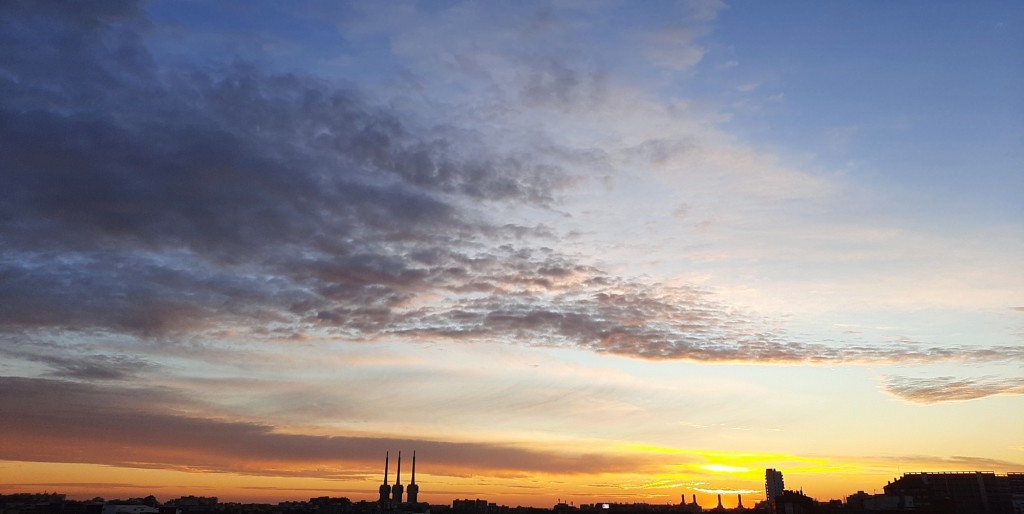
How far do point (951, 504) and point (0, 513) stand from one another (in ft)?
Result: 930

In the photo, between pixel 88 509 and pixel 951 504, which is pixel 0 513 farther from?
pixel 951 504

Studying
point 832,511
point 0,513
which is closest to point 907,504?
point 832,511

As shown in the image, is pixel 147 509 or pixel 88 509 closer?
pixel 88 509

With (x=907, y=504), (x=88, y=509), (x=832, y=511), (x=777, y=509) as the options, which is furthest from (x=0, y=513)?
(x=907, y=504)

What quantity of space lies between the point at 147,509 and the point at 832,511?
204m

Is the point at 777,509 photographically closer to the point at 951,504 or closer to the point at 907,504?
the point at 907,504

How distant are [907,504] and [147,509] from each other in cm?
22126

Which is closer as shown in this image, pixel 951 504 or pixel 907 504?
pixel 907 504

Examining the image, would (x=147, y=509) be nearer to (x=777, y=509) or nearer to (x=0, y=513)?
(x=0, y=513)

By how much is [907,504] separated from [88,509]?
9067 inches

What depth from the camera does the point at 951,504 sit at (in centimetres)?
19412

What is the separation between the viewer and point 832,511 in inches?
7397

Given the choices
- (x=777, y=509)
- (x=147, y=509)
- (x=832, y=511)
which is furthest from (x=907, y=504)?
(x=147, y=509)

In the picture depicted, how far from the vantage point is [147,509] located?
192m
